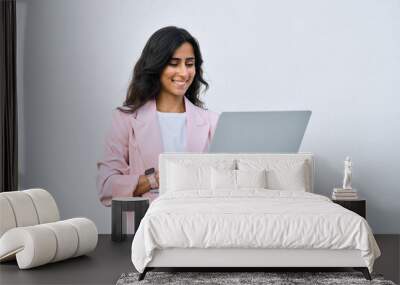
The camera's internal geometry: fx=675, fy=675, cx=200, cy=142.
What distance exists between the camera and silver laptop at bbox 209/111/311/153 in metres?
7.05

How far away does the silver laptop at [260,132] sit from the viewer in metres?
7.05

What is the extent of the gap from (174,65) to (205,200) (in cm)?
202

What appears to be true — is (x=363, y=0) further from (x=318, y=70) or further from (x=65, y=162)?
(x=65, y=162)

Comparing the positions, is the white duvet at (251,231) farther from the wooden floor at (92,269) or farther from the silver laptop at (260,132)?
the silver laptop at (260,132)

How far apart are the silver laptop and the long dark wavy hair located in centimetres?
39

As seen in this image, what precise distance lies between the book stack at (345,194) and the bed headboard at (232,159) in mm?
273

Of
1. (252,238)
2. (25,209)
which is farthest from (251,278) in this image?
(25,209)

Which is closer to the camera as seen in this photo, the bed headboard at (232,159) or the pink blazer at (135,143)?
the bed headboard at (232,159)

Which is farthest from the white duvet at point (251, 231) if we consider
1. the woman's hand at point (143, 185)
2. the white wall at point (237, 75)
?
the white wall at point (237, 75)

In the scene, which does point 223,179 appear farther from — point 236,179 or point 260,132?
point 260,132

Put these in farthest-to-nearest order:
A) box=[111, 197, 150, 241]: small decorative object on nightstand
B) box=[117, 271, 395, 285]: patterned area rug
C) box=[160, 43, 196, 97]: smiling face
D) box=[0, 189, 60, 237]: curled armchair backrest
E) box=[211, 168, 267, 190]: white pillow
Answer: box=[160, 43, 196, 97]: smiling face < box=[111, 197, 150, 241]: small decorative object on nightstand < box=[211, 168, 267, 190]: white pillow < box=[0, 189, 60, 237]: curled armchair backrest < box=[117, 271, 395, 285]: patterned area rug

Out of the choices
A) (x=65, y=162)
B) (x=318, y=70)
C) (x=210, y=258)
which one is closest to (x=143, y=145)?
(x=65, y=162)

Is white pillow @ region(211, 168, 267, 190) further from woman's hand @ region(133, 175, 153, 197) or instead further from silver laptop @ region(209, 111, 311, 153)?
woman's hand @ region(133, 175, 153, 197)

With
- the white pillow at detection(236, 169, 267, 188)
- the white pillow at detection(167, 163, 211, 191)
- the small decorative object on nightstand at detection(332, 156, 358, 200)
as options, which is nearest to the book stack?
the small decorative object on nightstand at detection(332, 156, 358, 200)
